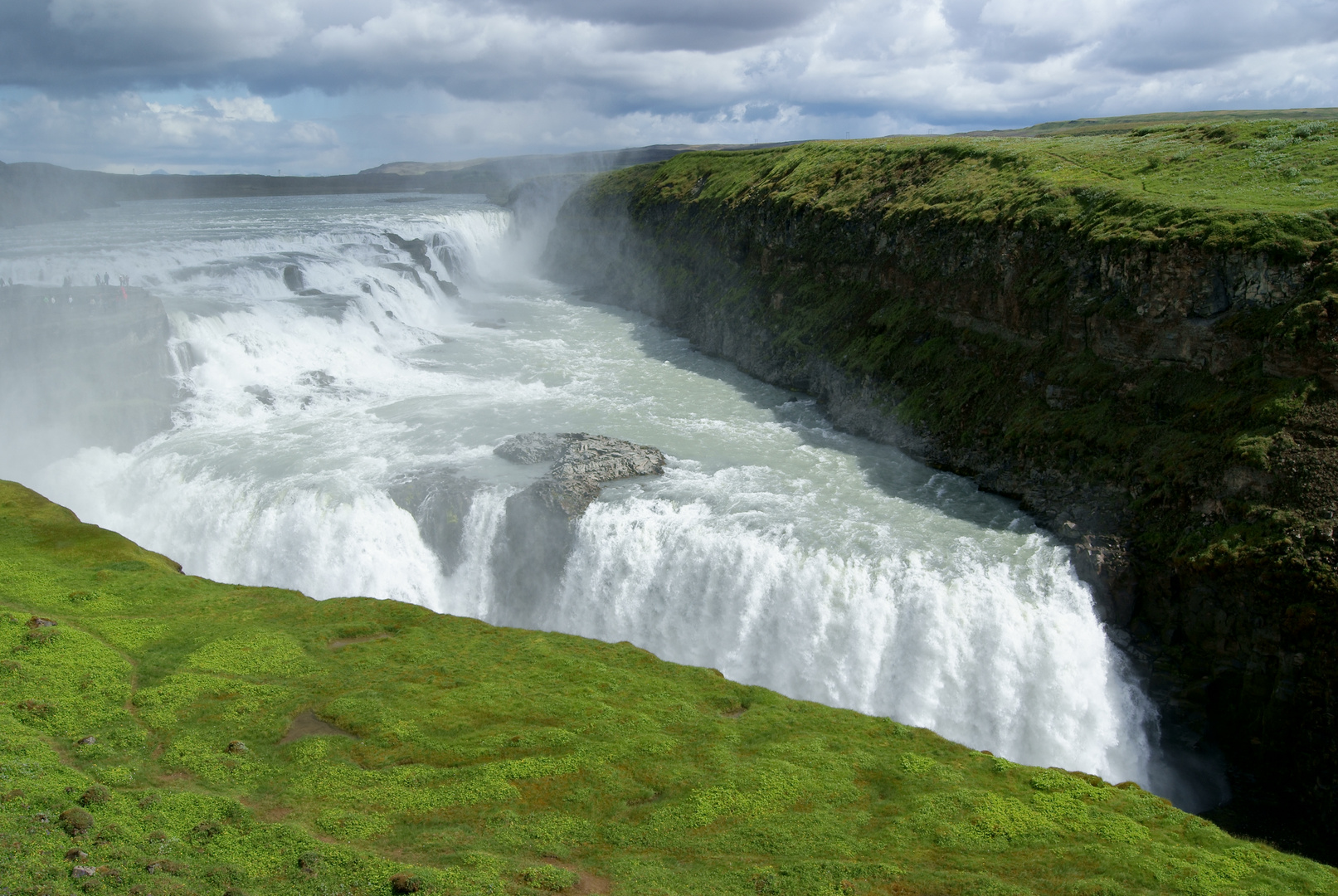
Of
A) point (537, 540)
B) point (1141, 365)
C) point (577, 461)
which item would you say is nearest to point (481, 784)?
point (537, 540)

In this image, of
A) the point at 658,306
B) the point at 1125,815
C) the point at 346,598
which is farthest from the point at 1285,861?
the point at 658,306

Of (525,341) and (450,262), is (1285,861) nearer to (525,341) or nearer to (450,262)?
(525,341)

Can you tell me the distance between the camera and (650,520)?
26328 mm

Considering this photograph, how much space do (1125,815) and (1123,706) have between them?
7.59 m

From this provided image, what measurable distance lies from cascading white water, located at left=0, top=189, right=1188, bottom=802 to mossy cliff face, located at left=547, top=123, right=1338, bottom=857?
1833mm

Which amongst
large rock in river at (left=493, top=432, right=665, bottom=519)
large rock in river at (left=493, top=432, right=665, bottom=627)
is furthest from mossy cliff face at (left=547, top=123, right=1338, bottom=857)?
large rock in river at (left=493, top=432, right=665, bottom=627)

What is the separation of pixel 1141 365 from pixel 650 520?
1633 cm

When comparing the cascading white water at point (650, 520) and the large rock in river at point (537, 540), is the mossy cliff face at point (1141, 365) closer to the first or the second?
the cascading white water at point (650, 520)

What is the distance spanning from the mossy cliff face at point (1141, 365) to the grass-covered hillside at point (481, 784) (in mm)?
7266

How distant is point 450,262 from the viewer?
230ft

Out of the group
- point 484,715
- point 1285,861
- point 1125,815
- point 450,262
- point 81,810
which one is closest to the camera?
point 81,810

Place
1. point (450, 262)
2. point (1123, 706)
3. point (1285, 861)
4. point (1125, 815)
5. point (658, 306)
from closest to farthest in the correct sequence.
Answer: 1. point (1285, 861)
2. point (1125, 815)
3. point (1123, 706)
4. point (658, 306)
5. point (450, 262)

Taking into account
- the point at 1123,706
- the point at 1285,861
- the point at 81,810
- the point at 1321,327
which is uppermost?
the point at 1321,327

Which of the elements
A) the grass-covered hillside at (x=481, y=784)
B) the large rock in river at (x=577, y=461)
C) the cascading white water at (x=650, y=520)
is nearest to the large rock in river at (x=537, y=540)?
the large rock in river at (x=577, y=461)
